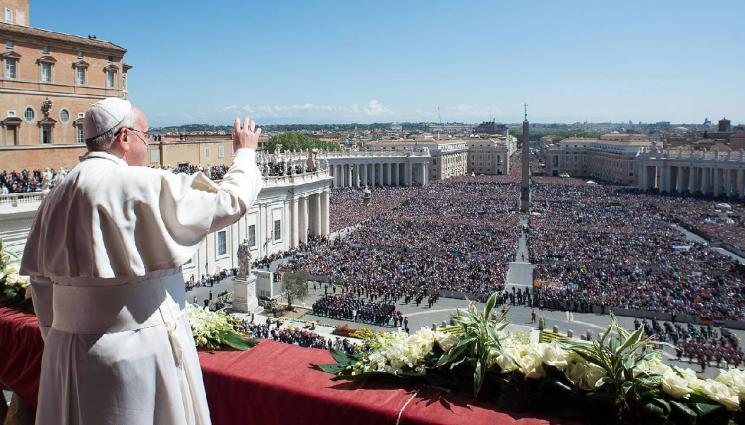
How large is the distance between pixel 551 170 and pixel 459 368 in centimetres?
15531

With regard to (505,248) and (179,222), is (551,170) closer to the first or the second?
(505,248)

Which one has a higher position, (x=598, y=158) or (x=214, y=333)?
(x=598, y=158)

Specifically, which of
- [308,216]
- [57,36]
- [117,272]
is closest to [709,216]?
[308,216]

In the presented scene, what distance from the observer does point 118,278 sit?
113 inches

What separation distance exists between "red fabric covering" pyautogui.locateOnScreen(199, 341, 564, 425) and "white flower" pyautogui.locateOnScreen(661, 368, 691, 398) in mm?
733

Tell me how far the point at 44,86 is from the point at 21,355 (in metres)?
31.1

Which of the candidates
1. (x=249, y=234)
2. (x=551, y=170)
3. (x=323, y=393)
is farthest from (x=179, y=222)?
(x=551, y=170)

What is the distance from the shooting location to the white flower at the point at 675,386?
11.2 ft

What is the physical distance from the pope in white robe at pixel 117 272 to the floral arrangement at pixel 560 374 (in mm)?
1553

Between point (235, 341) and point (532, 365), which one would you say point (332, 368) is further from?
point (532, 365)

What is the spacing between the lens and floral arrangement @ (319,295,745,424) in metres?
3.42

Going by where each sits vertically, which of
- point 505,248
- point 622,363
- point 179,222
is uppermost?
point 179,222

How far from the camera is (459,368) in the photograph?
394cm

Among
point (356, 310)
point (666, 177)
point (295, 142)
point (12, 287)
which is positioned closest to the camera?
point (12, 287)
